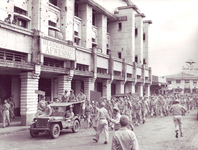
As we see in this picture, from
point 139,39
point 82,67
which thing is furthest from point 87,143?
point 139,39

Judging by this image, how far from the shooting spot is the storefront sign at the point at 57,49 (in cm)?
1853

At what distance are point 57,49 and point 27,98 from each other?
204 inches

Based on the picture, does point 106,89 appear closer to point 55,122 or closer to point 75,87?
point 75,87

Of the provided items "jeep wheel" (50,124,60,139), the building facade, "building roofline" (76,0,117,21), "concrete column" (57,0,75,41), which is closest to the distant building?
"building roofline" (76,0,117,21)

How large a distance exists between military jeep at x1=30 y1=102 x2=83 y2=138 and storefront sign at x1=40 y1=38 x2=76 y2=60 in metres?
6.41

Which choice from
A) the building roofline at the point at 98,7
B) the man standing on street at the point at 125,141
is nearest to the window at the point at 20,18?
the building roofline at the point at 98,7

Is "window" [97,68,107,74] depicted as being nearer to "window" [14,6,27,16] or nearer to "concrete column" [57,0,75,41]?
"concrete column" [57,0,75,41]

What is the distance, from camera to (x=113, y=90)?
40812mm

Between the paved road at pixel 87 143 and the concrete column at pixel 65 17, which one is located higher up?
the concrete column at pixel 65 17

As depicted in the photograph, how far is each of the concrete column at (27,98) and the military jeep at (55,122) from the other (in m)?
4.38

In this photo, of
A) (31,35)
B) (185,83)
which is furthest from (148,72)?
(185,83)

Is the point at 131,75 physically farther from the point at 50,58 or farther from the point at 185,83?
the point at 185,83

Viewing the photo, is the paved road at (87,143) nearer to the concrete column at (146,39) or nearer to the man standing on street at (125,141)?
the man standing on street at (125,141)

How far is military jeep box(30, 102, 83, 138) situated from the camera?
11.9m
